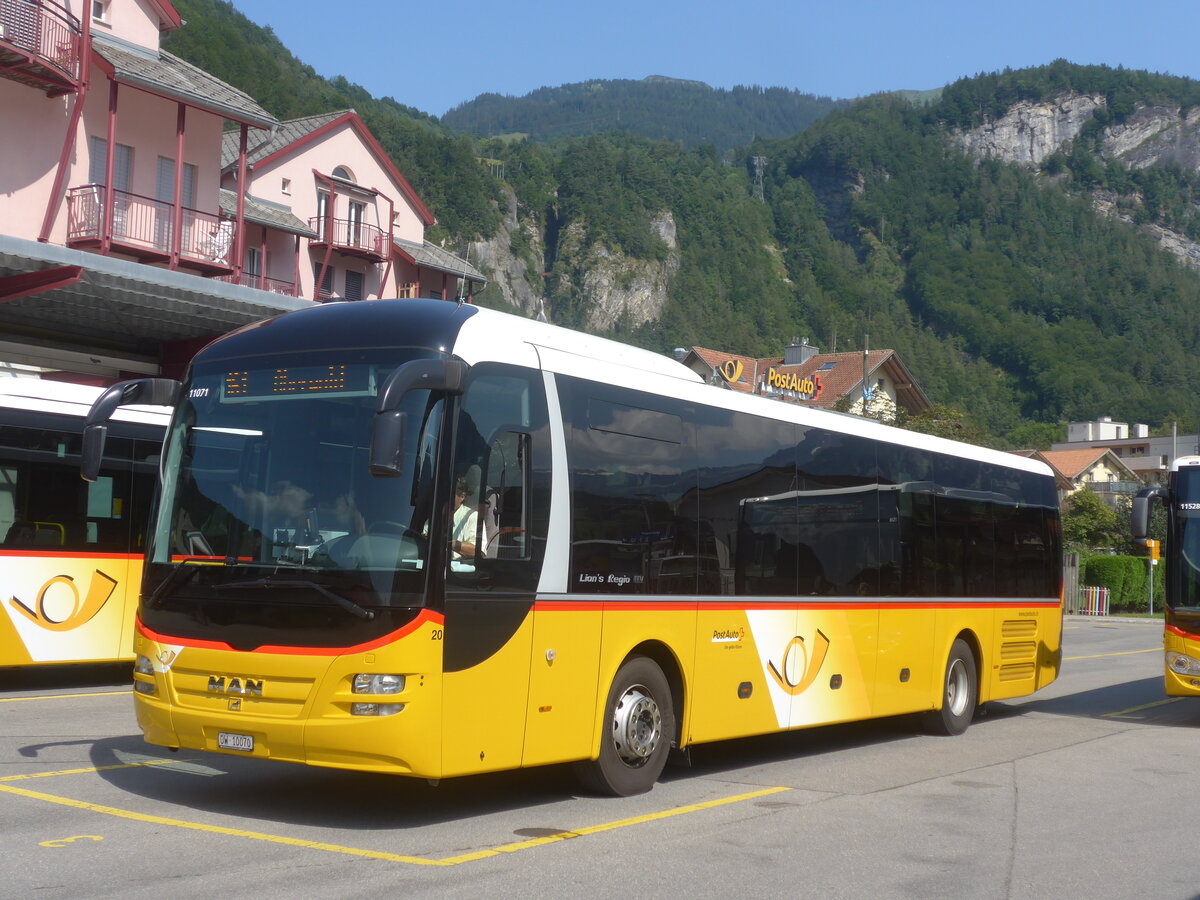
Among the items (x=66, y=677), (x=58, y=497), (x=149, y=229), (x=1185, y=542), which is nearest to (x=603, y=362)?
(x=58, y=497)

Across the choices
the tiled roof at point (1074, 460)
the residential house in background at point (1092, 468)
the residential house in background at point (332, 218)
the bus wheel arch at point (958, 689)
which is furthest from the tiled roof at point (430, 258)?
the tiled roof at point (1074, 460)

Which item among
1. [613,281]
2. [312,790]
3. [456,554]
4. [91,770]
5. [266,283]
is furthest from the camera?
[613,281]

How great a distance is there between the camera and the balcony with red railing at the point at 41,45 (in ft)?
87.5

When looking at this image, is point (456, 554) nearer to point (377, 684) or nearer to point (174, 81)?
point (377, 684)

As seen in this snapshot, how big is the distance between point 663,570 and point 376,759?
2750 mm

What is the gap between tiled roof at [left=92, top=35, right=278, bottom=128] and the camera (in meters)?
30.0

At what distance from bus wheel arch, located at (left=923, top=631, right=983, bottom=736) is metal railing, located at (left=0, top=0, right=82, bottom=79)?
21595 mm

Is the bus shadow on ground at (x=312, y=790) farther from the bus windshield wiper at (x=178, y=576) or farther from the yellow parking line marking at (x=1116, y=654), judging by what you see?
the yellow parking line marking at (x=1116, y=654)

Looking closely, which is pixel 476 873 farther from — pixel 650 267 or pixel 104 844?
pixel 650 267

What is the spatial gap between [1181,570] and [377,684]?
1074cm

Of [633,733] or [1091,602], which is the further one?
[1091,602]

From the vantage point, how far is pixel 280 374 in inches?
320

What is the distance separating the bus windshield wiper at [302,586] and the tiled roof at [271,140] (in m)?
36.1

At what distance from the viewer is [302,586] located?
24.7ft
